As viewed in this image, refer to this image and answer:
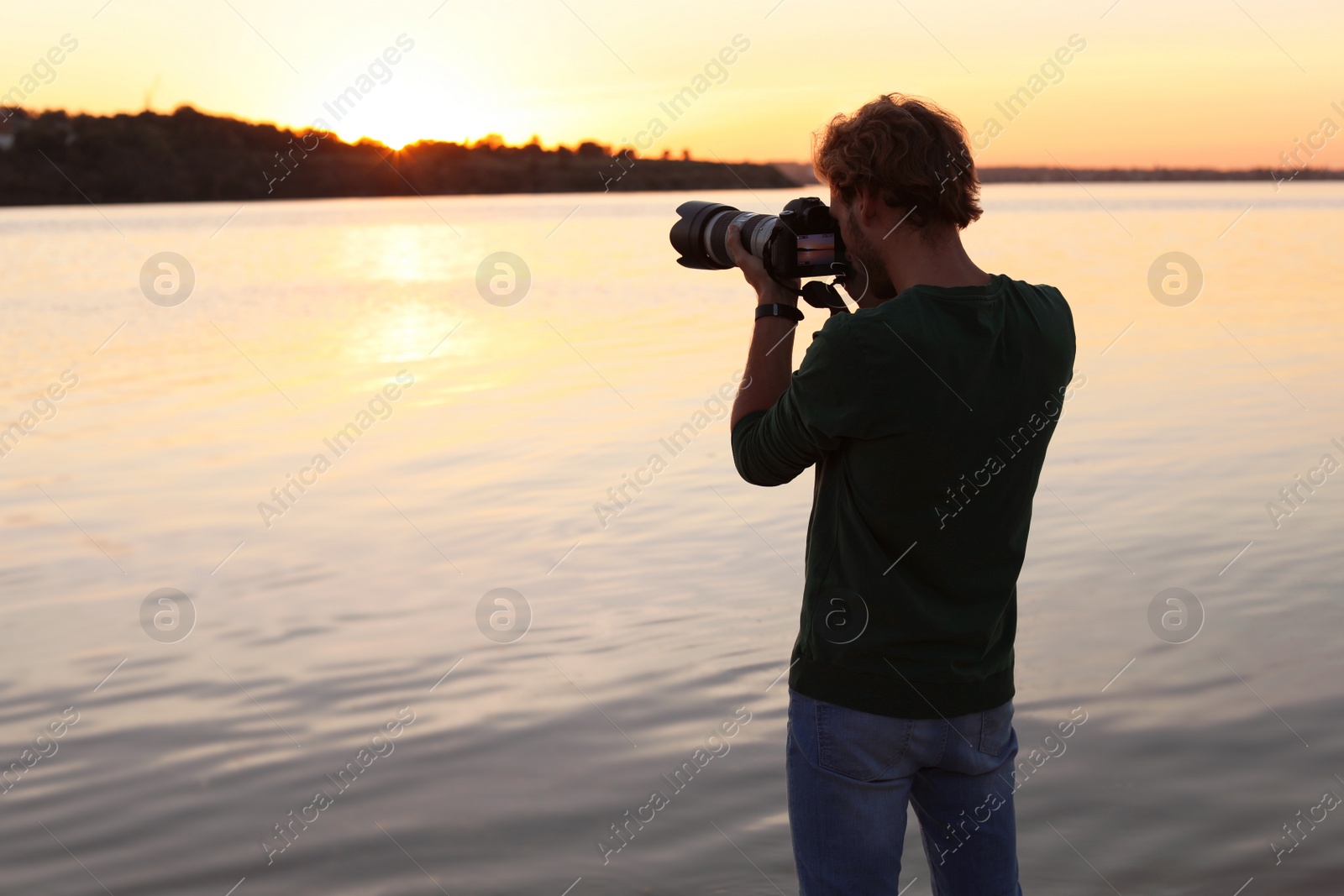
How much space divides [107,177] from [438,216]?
74.2 ft

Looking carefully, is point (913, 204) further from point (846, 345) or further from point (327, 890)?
point (327, 890)

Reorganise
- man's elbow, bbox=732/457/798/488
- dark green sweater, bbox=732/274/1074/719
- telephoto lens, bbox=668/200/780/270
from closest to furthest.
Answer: dark green sweater, bbox=732/274/1074/719 < man's elbow, bbox=732/457/798/488 < telephoto lens, bbox=668/200/780/270

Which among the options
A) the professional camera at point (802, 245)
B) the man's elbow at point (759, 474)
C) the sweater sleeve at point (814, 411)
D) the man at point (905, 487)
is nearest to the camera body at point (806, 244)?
the professional camera at point (802, 245)

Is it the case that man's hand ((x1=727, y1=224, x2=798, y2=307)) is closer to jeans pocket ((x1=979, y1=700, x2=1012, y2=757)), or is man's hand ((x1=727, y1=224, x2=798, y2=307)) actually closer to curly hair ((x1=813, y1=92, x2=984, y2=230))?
curly hair ((x1=813, y1=92, x2=984, y2=230))

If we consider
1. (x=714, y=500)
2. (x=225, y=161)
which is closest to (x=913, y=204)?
(x=714, y=500)

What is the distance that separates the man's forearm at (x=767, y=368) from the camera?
6.16 ft

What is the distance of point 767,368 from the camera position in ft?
6.16

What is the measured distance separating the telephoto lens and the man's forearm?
0.62 ft

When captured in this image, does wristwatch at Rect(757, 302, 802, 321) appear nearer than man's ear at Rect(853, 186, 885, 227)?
No

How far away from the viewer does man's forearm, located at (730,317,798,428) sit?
1.88m

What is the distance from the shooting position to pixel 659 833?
3525mm

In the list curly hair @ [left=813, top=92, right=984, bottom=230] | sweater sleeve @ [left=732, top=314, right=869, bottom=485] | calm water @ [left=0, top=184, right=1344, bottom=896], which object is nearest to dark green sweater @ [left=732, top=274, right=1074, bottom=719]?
sweater sleeve @ [left=732, top=314, right=869, bottom=485]

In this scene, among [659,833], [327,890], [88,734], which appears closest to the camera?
[327,890]

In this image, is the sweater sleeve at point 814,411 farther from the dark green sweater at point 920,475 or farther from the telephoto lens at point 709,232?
the telephoto lens at point 709,232
